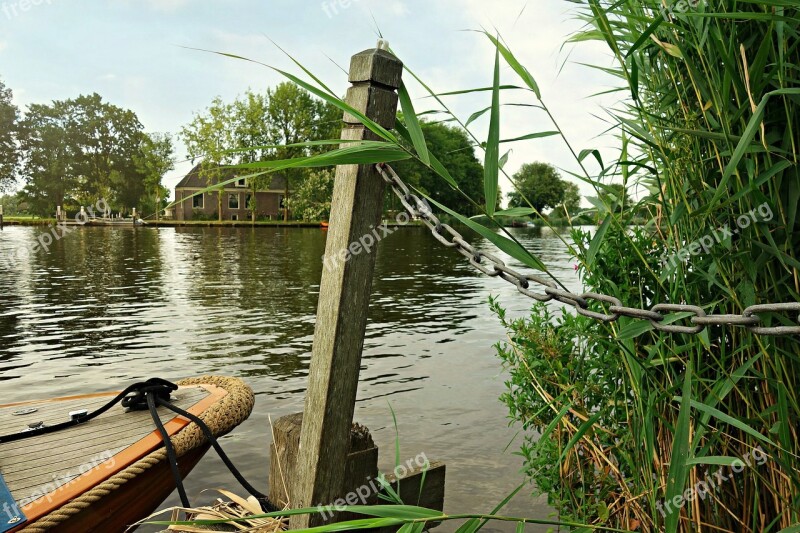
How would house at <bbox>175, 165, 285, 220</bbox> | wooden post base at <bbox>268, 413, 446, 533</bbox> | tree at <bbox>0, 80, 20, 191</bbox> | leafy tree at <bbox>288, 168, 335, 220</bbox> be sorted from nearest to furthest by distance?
wooden post base at <bbox>268, 413, 446, 533</bbox>
leafy tree at <bbox>288, 168, 335, 220</bbox>
house at <bbox>175, 165, 285, 220</bbox>
tree at <bbox>0, 80, 20, 191</bbox>

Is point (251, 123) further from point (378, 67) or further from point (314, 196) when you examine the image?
point (378, 67)

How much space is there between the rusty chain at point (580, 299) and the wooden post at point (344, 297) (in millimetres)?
167

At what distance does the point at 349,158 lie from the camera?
2170mm

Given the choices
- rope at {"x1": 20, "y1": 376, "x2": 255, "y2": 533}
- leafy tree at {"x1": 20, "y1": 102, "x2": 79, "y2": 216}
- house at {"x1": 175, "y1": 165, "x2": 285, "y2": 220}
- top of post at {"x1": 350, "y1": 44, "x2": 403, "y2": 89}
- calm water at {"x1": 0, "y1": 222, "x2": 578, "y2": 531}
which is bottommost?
calm water at {"x1": 0, "y1": 222, "x2": 578, "y2": 531}

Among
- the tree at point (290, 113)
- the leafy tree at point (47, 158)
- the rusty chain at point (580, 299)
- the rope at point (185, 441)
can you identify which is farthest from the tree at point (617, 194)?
the leafy tree at point (47, 158)

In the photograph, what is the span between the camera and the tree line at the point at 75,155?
3558 inches

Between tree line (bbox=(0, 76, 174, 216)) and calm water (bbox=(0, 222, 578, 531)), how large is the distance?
71784mm

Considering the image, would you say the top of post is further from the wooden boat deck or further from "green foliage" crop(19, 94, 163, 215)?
"green foliage" crop(19, 94, 163, 215)

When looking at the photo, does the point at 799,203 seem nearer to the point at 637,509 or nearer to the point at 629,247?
the point at 629,247

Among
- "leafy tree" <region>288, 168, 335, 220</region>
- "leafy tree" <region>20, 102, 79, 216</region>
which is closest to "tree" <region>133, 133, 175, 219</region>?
"leafy tree" <region>20, 102, 79, 216</region>

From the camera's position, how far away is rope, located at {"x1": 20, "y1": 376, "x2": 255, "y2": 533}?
11.1 feet

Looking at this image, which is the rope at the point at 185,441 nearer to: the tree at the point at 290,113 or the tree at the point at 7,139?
the tree at the point at 290,113

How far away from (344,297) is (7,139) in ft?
348

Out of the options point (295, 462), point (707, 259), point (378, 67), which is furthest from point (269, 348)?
point (707, 259)
